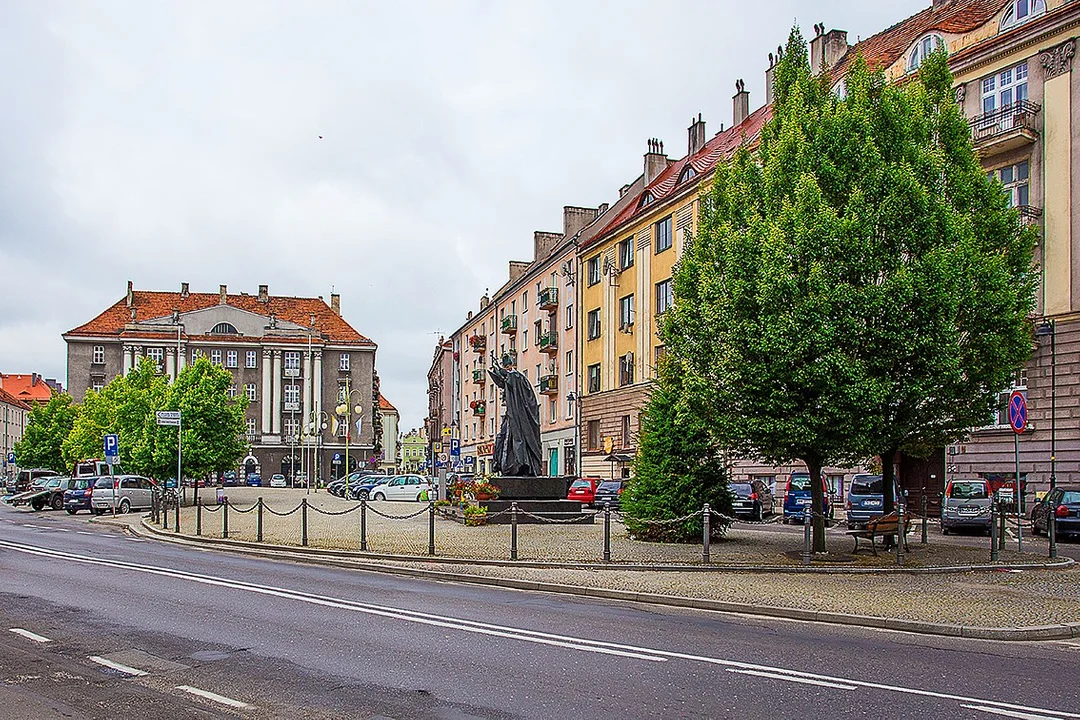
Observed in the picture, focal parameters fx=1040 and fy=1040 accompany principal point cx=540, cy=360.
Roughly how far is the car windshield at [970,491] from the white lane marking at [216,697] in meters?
24.6

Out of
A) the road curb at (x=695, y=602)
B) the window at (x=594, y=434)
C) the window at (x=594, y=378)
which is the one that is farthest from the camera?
the window at (x=594, y=378)

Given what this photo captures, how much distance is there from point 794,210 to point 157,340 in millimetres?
89877

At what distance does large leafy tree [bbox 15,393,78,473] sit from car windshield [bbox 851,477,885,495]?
2827 inches

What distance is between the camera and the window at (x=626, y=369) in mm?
51312

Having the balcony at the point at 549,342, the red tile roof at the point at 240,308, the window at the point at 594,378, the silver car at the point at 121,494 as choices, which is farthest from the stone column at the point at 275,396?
the silver car at the point at 121,494

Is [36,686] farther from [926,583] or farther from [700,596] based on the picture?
[926,583]

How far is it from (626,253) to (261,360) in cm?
5734

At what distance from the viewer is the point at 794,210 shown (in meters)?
18.2

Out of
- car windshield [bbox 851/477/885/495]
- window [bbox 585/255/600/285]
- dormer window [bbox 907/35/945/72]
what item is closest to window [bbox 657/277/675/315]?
window [bbox 585/255/600/285]

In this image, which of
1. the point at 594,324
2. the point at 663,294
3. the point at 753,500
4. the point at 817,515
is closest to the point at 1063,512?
the point at 753,500

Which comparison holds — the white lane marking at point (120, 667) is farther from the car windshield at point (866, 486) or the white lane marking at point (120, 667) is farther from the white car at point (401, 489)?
the white car at point (401, 489)

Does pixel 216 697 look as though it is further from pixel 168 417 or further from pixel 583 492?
pixel 583 492

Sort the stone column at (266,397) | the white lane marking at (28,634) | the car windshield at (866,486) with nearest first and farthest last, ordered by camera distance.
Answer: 1. the white lane marking at (28,634)
2. the car windshield at (866,486)
3. the stone column at (266,397)

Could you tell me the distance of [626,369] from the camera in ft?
170
